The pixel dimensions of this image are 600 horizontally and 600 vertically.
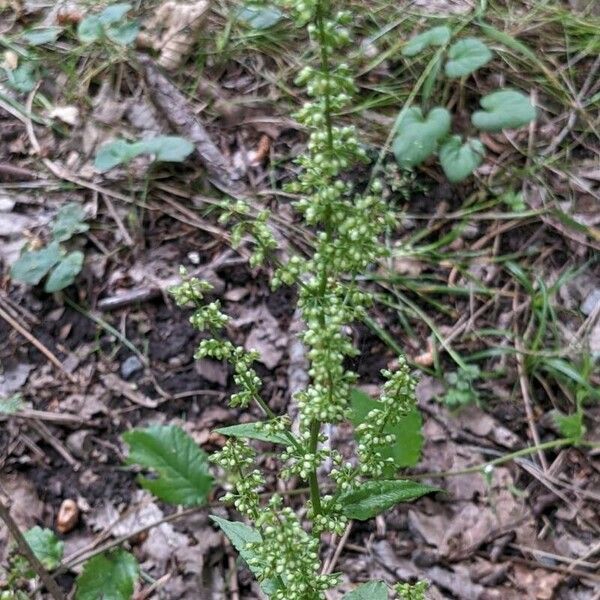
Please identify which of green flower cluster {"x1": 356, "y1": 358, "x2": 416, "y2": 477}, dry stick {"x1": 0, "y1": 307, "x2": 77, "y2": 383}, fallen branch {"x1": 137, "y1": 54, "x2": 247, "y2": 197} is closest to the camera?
green flower cluster {"x1": 356, "y1": 358, "x2": 416, "y2": 477}

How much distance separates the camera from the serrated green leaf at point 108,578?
→ 2.49m

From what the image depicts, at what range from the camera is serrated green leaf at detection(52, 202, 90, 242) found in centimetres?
341

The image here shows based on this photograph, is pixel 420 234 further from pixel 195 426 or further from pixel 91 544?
pixel 91 544

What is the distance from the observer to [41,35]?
414 centimetres

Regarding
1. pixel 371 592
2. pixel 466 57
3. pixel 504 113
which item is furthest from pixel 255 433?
pixel 466 57

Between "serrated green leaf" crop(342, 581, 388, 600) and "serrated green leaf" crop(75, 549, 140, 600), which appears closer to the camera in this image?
"serrated green leaf" crop(342, 581, 388, 600)

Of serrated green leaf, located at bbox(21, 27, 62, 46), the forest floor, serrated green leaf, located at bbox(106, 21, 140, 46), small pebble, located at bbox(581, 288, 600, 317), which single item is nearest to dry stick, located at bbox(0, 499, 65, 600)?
the forest floor

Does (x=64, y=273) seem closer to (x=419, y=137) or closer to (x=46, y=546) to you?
(x=46, y=546)

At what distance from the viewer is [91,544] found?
2746mm

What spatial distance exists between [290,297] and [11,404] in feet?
4.12

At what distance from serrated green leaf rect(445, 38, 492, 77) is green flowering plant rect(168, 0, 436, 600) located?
85.1 inches

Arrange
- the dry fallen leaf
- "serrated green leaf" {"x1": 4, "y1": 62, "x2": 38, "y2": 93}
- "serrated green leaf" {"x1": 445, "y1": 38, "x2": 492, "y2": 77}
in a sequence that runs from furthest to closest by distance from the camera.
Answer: "serrated green leaf" {"x1": 4, "y1": 62, "x2": 38, "y2": 93}, "serrated green leaf" {"x1": 445, "y1": 38, "x2": 492, "y2": 77}, the dry fallen leaf

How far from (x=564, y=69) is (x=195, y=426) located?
9.14 feet

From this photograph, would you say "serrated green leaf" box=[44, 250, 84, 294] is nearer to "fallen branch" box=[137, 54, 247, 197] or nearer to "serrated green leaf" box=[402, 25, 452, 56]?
"fallen branch" box=[137, 54, 247, 197]
